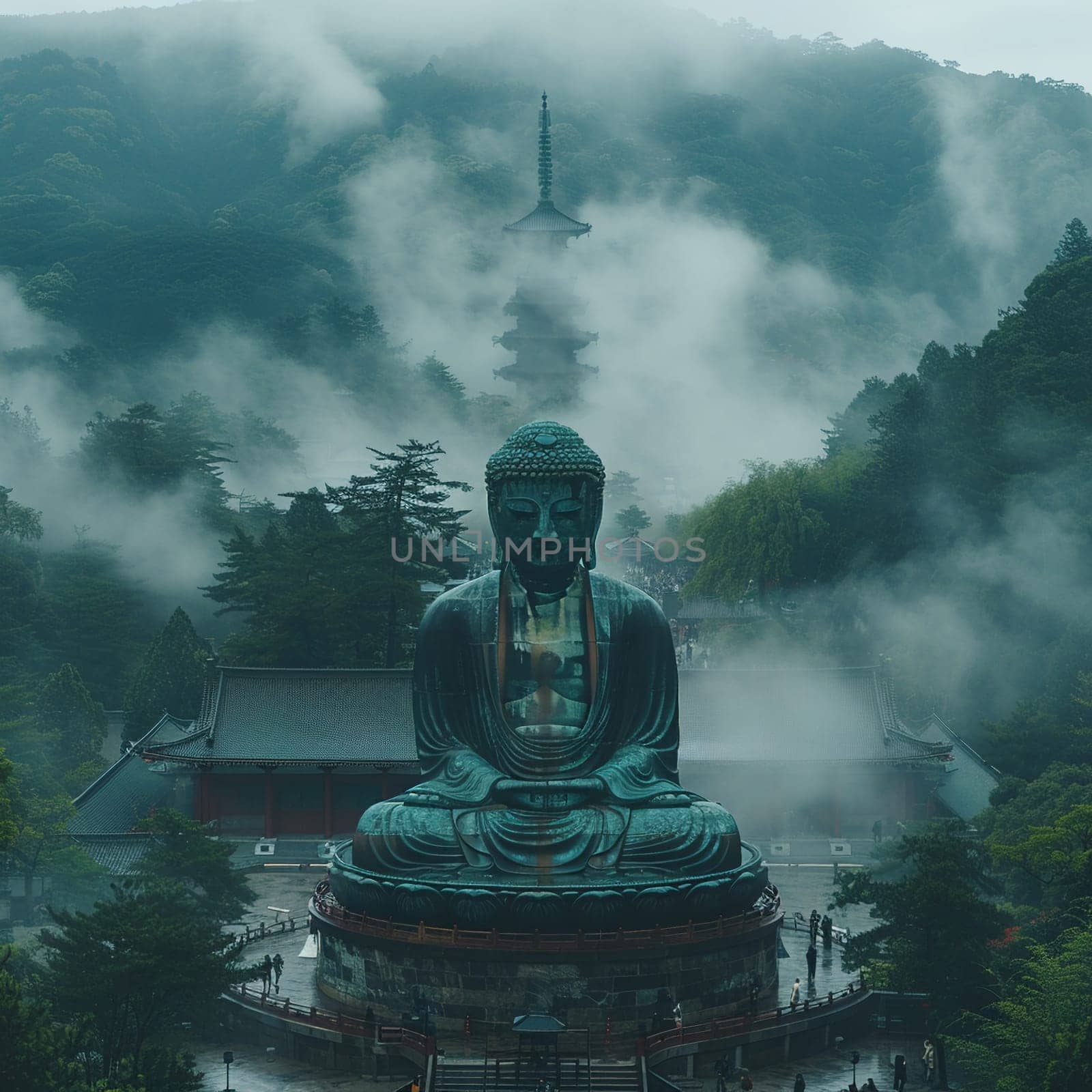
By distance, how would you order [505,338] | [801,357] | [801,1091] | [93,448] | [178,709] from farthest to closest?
[801,357] → [505,338] → [93,448] → [178,709] → [801,1091]

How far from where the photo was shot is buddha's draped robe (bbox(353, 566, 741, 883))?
22281 millimetres

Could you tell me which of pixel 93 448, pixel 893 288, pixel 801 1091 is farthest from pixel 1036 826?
pixel 893 288

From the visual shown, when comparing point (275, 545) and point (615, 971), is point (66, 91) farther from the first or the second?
point (615, 971)

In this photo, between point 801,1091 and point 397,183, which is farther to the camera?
point 397,183

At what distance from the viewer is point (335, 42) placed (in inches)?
5842

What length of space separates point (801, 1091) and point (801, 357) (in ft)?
308

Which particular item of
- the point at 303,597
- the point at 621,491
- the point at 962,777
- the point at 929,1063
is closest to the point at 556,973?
the point at 929,1063

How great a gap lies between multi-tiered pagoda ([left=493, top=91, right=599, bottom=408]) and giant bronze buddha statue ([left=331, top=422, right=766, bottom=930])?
70.1m

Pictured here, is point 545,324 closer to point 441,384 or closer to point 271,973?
point 441,384

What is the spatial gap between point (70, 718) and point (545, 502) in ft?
66.4

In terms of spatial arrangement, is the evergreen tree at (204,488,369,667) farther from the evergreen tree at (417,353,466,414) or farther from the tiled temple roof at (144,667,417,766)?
the evergreen tree at (417,353,466,414)

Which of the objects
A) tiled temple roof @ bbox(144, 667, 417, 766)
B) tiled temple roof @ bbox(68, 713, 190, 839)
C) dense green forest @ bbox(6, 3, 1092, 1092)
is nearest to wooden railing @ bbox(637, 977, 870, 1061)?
dense green forest @ bbox(6, 3, 1092, 1092)

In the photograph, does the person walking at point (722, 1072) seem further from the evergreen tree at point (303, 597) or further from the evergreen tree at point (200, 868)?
the evergreen tree at point (303, 597)

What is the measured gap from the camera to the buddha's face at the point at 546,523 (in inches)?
913
